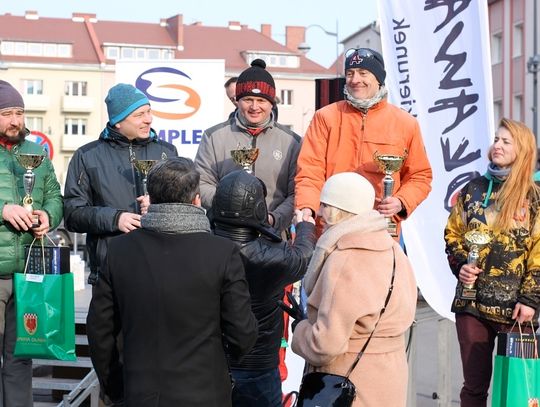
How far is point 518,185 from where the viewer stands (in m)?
6.39

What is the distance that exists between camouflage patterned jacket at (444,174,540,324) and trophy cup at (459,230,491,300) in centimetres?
4

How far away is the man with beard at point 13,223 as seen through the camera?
6.54 m

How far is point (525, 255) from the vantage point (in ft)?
20.9

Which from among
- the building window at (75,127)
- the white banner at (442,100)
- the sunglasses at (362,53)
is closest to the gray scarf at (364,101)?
the sunglasses at (362,53)

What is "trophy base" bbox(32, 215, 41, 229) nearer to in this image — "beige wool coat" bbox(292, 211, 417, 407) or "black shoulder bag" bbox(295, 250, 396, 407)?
"beige wool coat" bbox(292, 211, 417, 407)

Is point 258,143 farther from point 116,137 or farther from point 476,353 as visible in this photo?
point 476,353

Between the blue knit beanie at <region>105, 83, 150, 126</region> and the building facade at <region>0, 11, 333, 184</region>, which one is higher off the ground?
the building facade at <region>0, 11, 333, 184</region>

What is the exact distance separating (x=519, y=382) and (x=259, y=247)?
2089 mm

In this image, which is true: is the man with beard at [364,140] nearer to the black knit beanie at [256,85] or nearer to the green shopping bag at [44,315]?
the black knit beanie at [256,85]

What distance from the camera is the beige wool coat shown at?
4902 millimetres

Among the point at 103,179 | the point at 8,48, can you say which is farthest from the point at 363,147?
the point at 8,48

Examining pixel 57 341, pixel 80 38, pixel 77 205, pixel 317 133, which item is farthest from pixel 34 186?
pixel 80 38

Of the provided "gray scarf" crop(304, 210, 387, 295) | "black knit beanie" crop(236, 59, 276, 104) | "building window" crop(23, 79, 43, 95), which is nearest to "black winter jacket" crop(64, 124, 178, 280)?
"black knit beanie" crop(236, 59, 276, 104)

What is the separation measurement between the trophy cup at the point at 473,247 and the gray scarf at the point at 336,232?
4.53ft
